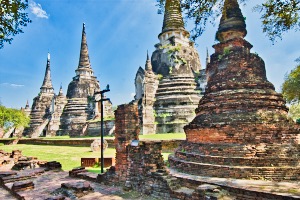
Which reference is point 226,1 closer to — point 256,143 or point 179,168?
point 256,143

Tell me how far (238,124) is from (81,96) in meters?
30.7

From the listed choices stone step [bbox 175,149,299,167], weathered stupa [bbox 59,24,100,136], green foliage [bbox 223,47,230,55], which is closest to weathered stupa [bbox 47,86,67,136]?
weathered stupa [bbox 59,24,100,136]

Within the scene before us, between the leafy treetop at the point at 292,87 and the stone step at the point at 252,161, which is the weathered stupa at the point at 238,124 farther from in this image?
the leafy treetop at the point at 292,87

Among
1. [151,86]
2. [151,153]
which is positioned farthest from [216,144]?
[151,86]

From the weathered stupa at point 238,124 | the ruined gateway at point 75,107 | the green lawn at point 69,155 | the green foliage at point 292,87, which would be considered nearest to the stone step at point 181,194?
the weathered stupa at point 238,124

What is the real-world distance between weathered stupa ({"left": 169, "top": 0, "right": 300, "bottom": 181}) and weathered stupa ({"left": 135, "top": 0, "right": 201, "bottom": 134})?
14539mm

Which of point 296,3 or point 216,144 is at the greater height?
point 296,3

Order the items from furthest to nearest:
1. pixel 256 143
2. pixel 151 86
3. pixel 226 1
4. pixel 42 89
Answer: pixel 42 89 → pixel 151 86 → pixel 226 1 → pixel 256 143

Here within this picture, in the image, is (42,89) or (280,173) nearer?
(280,173)

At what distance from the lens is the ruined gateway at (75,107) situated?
34.3 meters

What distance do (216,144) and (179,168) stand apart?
4.93 ft

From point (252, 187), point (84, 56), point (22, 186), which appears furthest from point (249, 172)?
point (84, 56)

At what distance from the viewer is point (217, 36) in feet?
34.1

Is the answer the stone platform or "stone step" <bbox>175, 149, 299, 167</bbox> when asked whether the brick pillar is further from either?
"stone step" <bbox>175, 149, 299, 167</bbox>
